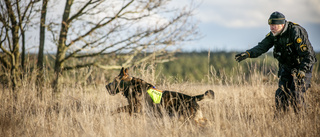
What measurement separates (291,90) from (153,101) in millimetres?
2281

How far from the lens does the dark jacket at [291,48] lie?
3709 millimetres

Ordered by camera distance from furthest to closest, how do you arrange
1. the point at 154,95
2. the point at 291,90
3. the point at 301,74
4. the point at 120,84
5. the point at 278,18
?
1. the point at 120,84
2. the point at 154,95
3. the point at 291,90
4. the point at 278,18
5. the point at 301,74

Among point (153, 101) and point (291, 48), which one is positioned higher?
point (291, 48)

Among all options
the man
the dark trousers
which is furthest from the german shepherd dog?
the dark trousers

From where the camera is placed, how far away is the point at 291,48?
12.9 feet

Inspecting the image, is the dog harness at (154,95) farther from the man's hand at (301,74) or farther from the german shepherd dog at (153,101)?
the man's hand at (301,74)

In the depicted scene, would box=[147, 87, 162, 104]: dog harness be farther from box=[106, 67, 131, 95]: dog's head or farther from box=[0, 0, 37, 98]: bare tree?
box=[0, 0, 37, 98]: bare tree

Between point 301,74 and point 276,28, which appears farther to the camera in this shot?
point 276,28

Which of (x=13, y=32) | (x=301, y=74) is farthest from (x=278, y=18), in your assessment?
(x=13, y=32)

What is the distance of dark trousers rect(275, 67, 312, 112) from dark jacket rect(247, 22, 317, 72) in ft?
0.49

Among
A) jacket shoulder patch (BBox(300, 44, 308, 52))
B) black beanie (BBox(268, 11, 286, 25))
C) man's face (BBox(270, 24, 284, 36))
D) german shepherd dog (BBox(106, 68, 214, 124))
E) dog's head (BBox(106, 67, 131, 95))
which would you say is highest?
black beanie (BBox(268, 11, 286, 25))

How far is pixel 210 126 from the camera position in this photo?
376cm

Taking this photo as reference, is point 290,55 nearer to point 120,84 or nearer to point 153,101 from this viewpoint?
point 153,101

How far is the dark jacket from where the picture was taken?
3.71 m
